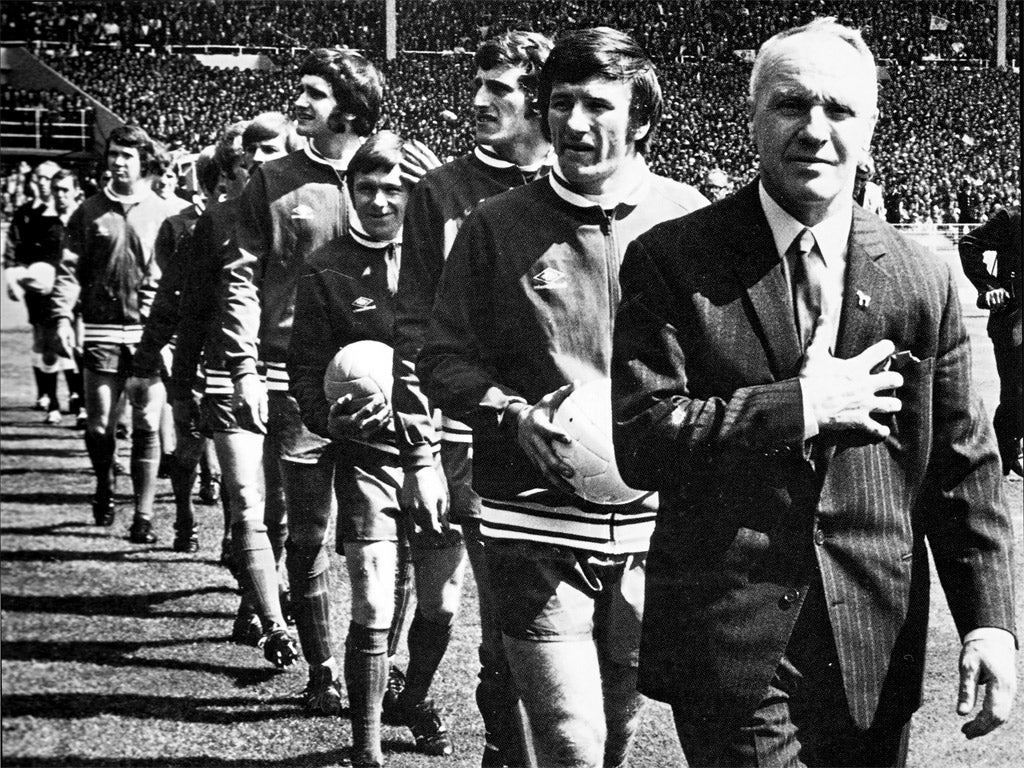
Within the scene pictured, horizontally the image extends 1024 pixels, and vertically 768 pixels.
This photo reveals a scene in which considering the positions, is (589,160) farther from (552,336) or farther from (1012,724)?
(1012,724)

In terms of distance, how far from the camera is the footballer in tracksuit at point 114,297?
4.17m

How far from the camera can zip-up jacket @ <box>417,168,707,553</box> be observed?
2539 millimetres

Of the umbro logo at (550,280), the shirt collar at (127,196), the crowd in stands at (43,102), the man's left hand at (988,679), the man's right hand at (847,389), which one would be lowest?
the man's left hand at (988,679)

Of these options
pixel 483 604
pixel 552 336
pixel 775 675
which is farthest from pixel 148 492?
pixel 775 675

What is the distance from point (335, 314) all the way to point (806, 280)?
1.62 m

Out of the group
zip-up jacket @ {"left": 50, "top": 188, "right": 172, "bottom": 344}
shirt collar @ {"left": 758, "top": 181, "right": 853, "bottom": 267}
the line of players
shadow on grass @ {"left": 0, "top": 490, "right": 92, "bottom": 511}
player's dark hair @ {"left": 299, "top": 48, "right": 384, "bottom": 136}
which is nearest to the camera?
shirt collar @ {"left": 758, "top": 181, "right": 853, "bottom": 267}

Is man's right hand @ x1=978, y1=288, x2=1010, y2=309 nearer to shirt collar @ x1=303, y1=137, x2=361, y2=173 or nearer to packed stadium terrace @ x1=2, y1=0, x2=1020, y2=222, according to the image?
packed stadium terrace @ x1=2, y1=0, x2=1020, y2=222

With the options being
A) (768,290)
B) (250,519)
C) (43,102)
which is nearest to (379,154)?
(43,102)

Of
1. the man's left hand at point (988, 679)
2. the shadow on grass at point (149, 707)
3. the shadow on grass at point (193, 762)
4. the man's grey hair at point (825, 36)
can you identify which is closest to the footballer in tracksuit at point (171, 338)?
the shadow on grass at point (149, 707)

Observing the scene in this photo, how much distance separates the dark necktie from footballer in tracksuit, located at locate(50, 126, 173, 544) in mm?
2150

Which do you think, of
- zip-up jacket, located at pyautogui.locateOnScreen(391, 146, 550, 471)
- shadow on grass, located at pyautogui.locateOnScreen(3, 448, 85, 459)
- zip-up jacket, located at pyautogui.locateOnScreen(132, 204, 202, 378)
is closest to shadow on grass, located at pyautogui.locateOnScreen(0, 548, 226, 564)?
shadow on grass, located at pyautogui.locateOnScreen(3, 448, 85, 459)

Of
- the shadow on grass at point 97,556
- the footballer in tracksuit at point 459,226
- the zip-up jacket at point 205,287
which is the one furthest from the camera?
the zip-up jacket at point 205,287

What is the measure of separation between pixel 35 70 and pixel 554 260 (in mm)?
1138

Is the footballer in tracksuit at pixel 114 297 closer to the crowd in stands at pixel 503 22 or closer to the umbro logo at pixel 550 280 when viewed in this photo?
the crowd in stands at pixel 503 22
